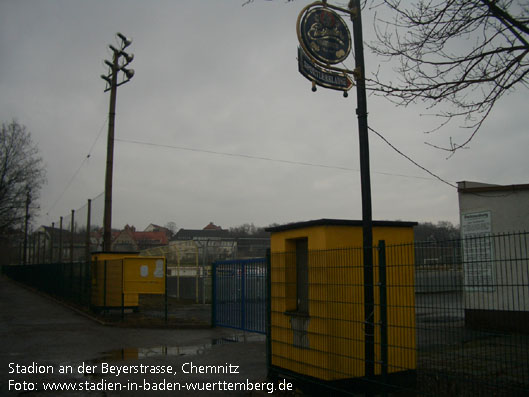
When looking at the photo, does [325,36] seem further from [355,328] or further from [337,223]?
[355,328]

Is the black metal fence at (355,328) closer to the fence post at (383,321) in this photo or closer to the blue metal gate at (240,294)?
the fence post at (383,321)

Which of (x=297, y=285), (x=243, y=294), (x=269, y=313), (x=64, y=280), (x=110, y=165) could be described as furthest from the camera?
(x=64, y=280)

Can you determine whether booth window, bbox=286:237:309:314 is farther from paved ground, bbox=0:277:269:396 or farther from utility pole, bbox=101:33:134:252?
utility pole, bbox=101:33:134:252

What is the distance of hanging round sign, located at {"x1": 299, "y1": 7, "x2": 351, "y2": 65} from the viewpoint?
21.4ft

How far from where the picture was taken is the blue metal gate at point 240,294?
11961mm

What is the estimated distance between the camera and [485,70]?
614cm

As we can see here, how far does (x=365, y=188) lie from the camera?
6188 millimetres

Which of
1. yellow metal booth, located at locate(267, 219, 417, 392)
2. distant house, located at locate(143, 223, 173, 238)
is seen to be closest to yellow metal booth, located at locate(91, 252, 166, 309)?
yellow metal booth, located at locate(267, 219, 417, 392)

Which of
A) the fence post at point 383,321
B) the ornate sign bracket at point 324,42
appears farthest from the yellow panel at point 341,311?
the ornate sign bracket at point 324,42

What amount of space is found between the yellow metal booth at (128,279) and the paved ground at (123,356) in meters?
1.30

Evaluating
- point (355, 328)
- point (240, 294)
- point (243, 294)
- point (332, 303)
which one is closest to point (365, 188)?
point (332, 303)

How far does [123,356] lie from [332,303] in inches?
215

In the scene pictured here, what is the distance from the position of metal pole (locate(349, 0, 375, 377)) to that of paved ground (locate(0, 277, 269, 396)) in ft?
6.97

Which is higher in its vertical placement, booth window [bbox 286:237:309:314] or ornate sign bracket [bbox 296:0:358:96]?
ornate sign bracket [bbox 296:0:358:96]
